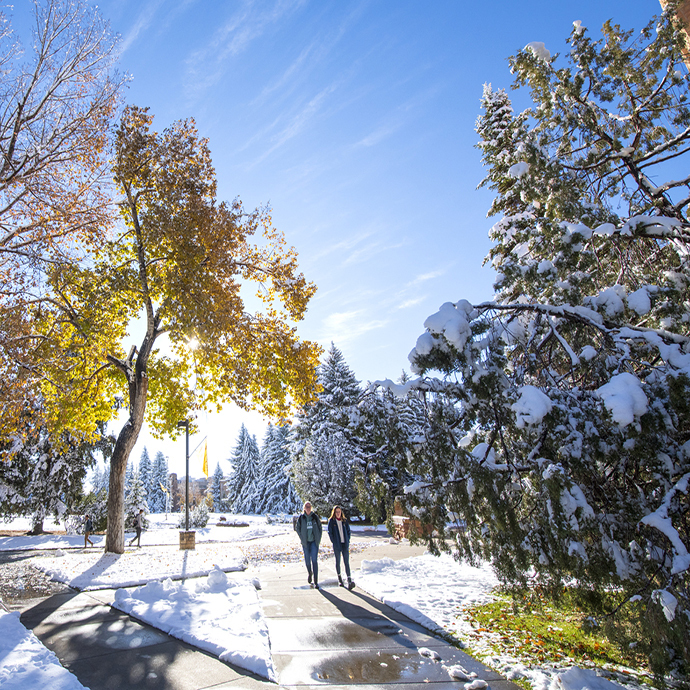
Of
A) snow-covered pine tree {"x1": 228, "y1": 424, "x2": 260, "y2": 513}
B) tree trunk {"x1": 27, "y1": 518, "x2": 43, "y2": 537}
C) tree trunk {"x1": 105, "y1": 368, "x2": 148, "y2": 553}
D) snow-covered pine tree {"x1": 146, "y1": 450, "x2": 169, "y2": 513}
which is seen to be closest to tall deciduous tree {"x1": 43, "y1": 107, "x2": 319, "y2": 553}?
tree trunk {"x1": 105, "y1": 368, "x2": 148, "y2": 553}

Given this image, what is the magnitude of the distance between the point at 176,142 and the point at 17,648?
12168mm

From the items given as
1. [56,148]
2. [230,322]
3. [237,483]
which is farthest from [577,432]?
[237,483]

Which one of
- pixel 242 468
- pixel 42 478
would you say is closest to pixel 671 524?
pixel 42 478

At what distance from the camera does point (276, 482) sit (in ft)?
151

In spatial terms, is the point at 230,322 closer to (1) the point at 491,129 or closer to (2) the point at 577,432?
(2) the point at 577,432

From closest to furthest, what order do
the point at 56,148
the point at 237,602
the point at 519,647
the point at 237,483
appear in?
the point at 519,647 → the point at 237,602 → the point at 56,148 → the point at 237,483

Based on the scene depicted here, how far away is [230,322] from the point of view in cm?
1213

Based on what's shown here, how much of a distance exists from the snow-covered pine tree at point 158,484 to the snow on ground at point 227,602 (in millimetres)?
70904

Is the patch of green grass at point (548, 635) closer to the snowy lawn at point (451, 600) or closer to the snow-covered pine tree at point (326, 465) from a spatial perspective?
the snowy lawn at point (451, 600)

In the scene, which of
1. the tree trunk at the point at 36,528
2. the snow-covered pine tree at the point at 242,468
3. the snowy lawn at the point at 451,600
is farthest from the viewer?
the snow-covered pine tree at the point at 242,468

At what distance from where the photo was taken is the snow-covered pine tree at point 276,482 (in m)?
44.3

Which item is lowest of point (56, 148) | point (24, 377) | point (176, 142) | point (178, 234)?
point (24, 377)

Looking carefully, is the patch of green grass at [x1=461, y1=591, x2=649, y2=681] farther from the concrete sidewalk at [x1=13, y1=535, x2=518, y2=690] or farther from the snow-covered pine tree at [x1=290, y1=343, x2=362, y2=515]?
the snow-covered pine tree at [x1=290, y1=343, x2=362, y2=515]

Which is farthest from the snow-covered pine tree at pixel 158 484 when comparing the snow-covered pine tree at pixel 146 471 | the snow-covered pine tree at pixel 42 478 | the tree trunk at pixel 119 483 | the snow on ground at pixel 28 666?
the snow on ground at pixel 28 666
